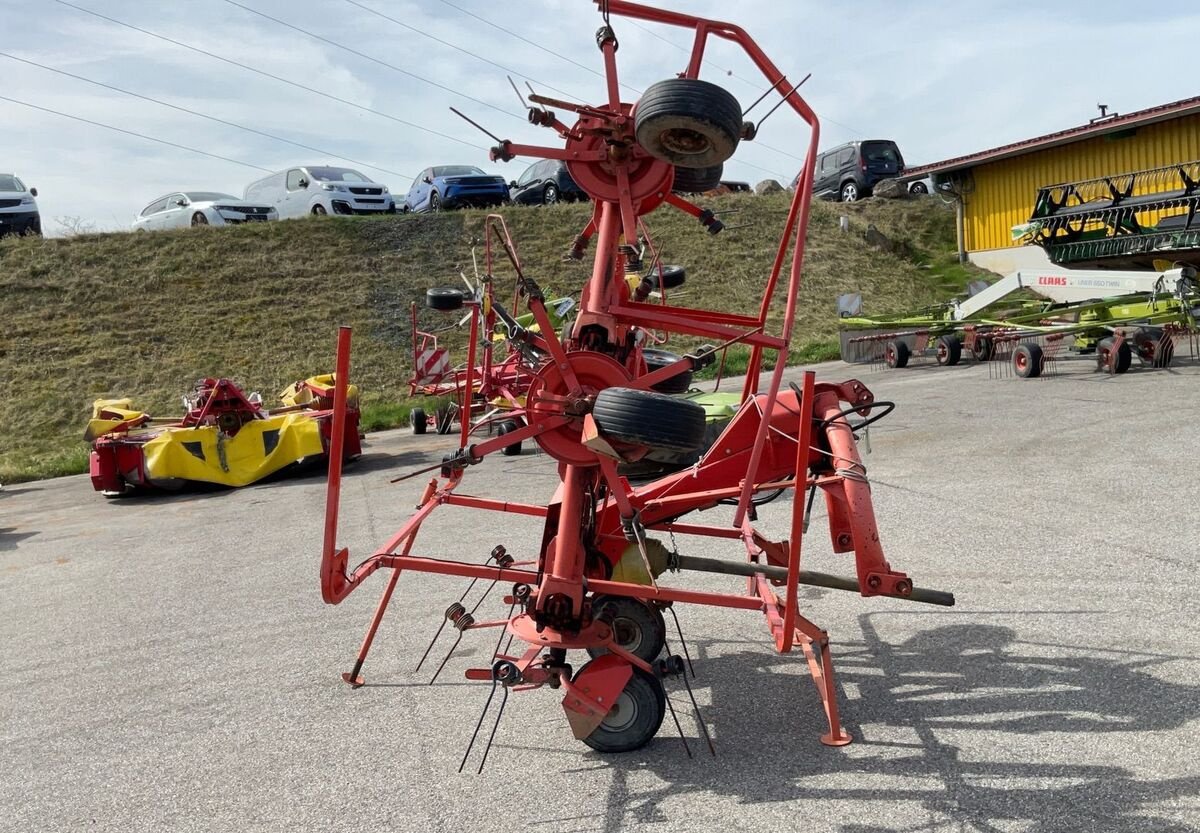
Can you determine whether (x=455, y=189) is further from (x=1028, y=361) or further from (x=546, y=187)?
(x=1028, y=361)

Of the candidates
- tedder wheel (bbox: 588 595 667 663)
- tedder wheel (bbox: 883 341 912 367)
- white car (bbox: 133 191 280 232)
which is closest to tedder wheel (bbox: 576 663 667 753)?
tedder wheel (bbox: 588 595 667 663)

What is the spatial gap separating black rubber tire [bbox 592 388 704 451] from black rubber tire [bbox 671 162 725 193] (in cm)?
161

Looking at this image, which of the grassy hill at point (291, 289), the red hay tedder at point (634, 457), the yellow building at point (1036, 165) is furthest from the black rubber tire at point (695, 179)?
the yellow building at point (1036, 165)

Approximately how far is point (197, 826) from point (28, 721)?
175 cm

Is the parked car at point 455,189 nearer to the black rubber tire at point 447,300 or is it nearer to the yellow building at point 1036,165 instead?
the yellow building at point 1036,165

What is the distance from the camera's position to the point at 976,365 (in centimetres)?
1706

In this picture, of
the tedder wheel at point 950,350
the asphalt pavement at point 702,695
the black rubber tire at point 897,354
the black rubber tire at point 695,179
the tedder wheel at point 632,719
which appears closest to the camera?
the asphalt pavement at point 702,695

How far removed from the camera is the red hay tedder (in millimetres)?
4035

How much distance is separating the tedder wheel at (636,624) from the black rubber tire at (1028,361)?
11.0 meters

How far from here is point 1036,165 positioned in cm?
2473

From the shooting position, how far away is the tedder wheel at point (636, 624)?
4.97 metres

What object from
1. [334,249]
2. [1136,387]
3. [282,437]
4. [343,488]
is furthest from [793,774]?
[334,249]

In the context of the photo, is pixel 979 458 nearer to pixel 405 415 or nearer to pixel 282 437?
pixel 282 437

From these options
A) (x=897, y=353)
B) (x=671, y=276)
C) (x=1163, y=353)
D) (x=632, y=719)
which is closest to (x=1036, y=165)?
(x=897, y=353)
